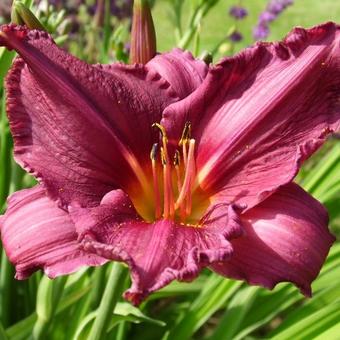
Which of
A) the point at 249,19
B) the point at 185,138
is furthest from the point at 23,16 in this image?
the point at 249,19

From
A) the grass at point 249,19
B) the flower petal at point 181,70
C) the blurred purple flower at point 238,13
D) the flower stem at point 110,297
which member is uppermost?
the flower petal at point 181,70

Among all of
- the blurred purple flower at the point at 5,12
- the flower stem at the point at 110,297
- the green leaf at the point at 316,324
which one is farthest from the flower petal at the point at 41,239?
the blurred purple flower at the point at 5,12

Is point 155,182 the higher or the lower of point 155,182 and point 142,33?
the lower

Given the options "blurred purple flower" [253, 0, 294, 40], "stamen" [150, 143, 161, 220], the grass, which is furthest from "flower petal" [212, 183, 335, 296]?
the grass

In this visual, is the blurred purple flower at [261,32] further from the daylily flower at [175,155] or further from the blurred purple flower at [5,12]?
the daylily flower at [175,155]

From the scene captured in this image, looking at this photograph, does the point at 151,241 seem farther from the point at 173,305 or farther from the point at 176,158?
the point at 173,305

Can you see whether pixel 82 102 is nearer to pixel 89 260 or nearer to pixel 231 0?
pixel 89 260

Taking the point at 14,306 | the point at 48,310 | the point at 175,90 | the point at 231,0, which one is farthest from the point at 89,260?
the point at 231,0
